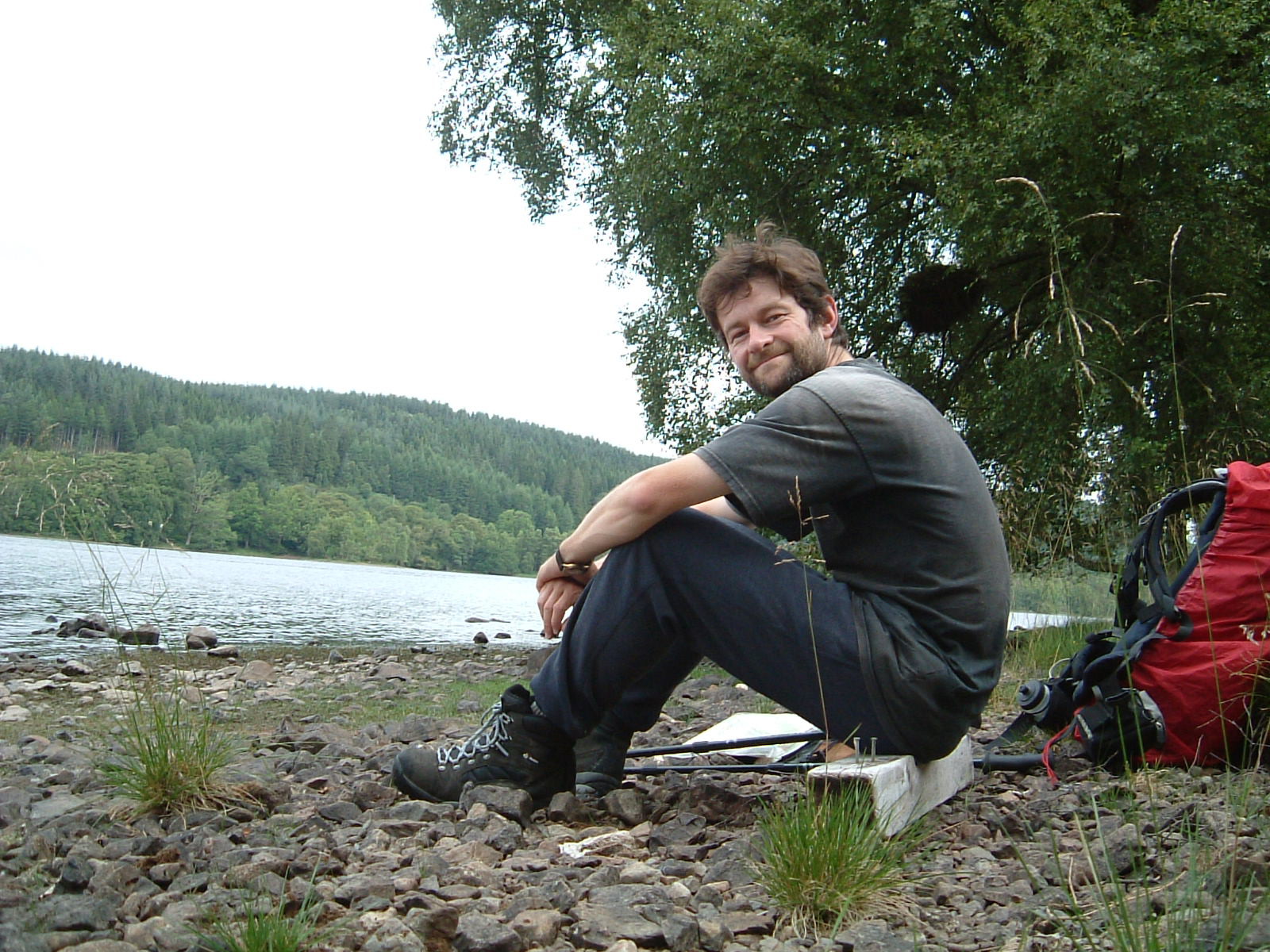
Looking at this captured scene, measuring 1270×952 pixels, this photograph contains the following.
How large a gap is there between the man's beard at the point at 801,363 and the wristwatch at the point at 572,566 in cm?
71

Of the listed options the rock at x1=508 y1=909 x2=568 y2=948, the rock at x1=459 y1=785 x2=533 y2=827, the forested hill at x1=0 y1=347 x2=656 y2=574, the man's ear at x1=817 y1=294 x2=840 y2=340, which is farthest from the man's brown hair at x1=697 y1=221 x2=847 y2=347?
the forested hill at x1=0 y1=347 x2=656 y2=574

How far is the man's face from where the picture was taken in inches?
117

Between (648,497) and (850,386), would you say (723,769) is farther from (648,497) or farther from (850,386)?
(850,386)

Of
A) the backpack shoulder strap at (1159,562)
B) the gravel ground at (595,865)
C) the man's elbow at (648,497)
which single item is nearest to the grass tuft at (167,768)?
the gravel ground at (595,865)

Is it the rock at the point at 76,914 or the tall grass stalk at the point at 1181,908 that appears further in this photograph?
the rock at the point at 76,914

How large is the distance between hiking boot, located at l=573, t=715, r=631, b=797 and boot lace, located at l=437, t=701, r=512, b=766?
273mm

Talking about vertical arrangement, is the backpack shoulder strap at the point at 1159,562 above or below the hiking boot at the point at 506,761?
above

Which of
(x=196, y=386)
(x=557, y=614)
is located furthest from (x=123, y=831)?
(x=196, y=386)

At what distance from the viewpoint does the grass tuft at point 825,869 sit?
1848 mm

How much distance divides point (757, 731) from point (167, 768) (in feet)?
7.24

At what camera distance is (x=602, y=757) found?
9.91 ft

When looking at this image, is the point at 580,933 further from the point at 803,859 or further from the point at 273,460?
the point at 273,460

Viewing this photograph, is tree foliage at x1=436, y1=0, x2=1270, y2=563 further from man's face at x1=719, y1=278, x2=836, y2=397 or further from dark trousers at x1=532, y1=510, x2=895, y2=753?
dark trousers at x1=532, y1=510, x2=895, y2=753

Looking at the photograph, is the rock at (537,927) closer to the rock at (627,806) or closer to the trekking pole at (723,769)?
the rock at (627,806)
